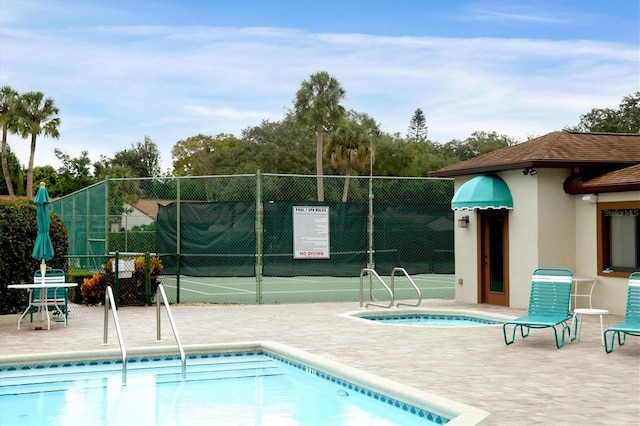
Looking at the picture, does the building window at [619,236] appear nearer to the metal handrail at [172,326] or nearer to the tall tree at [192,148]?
the metal handrail at [172,326]

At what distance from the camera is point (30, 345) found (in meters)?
11.7

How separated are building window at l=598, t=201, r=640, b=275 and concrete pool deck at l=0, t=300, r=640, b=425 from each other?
111cm

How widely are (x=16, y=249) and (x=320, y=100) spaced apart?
3624cm

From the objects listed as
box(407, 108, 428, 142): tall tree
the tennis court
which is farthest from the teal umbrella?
box(407, 108, 428, 142): tall tree

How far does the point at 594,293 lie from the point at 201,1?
10.9 m

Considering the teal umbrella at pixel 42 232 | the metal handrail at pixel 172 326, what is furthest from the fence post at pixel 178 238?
the metal handrail at pixel 172 326

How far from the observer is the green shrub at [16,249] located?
14.7 m

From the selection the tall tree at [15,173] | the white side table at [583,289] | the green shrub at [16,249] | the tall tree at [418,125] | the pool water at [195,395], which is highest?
the tall tree at [418,125]

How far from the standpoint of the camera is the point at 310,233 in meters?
18.4

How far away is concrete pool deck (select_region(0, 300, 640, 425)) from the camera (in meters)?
7.71

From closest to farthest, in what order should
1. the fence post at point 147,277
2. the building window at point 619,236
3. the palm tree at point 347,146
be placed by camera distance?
1. the building window at point 619,236
2. the fence post at point 147,277
3. the palm tree at point 347,146

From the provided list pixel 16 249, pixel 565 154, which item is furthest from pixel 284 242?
pixel 565 154

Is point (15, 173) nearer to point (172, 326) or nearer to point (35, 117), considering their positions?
point (35, 117)

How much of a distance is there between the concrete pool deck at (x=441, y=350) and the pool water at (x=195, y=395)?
1.43 feet
